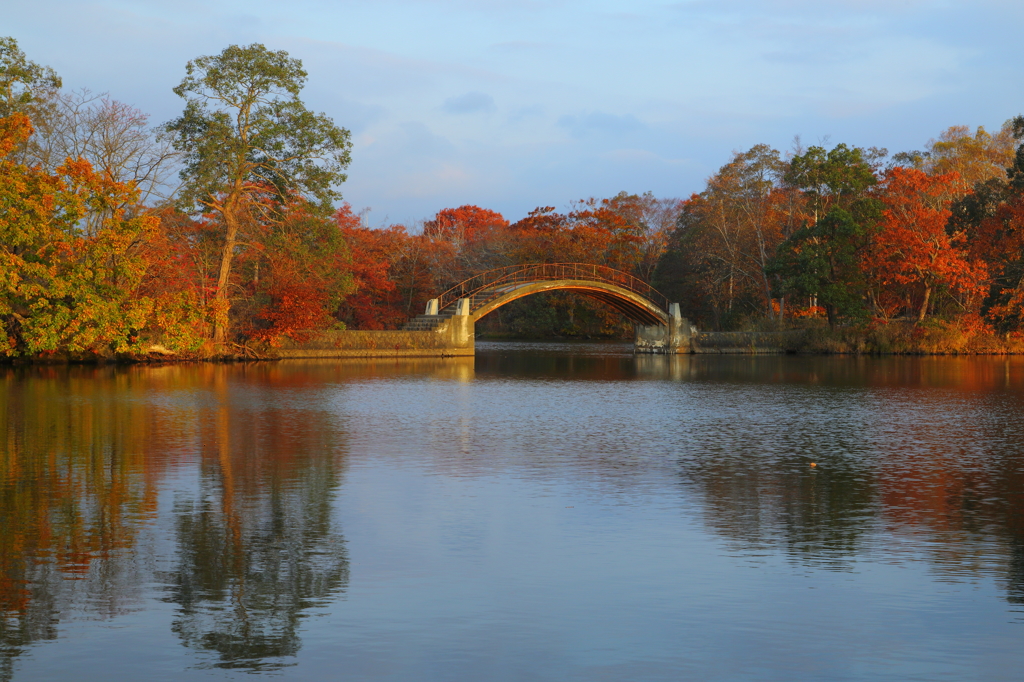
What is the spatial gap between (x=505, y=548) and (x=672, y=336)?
52729mm

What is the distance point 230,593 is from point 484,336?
73.9m

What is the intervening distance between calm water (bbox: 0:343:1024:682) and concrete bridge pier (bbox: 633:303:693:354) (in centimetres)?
3928

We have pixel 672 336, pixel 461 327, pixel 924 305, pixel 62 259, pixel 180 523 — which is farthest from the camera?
pixel 672 336

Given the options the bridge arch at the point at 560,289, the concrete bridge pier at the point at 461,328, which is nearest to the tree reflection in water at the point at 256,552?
the concrete bridge pier at the point at 461,328

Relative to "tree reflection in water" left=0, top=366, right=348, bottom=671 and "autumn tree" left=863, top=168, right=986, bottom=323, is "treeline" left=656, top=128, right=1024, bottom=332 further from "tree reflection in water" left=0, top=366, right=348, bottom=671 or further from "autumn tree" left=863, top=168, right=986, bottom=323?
"tree reflection in water" left=0, top=366, right=348, bottom=671

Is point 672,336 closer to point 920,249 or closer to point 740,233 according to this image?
point 740,233

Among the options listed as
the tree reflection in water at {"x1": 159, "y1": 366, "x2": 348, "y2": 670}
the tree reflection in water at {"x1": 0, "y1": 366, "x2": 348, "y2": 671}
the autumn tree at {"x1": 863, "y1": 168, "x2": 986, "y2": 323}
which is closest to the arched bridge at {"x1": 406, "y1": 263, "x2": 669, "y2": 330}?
the autumn tree at {"x1": 863, "y1": 168, "x2": 986, "y2": 323}

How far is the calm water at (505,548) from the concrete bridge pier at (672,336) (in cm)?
3928

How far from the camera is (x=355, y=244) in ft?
190

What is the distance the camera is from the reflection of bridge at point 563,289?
54.6 metres

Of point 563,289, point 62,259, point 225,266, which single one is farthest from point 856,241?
point 62,259

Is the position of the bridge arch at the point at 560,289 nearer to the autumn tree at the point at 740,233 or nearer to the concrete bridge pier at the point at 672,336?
the concrete bridge pier at the point at 672,336

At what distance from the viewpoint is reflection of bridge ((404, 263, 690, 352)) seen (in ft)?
179

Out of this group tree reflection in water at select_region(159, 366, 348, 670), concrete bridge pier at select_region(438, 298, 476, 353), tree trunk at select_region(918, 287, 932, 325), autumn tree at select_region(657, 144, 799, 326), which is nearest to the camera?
tree reflection in water at select_region(159, 366, 348, 670)
